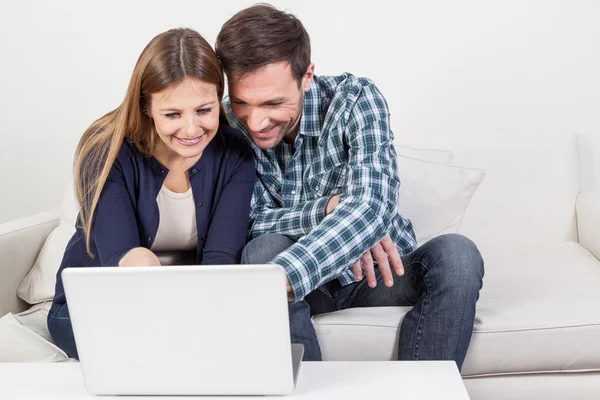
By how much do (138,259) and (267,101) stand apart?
0.45 m

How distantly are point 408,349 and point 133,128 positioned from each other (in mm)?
777

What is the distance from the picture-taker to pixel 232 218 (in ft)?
5.48

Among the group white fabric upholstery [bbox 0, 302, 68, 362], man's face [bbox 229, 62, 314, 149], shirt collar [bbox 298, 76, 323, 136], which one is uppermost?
man's face [bbox 229, 62, 314, 149]

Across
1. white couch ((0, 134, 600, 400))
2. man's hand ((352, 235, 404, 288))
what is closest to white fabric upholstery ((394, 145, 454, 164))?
white couch ((0, 134, 600, 400))

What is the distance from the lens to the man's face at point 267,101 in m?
1.57

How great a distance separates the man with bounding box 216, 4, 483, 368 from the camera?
1518mm

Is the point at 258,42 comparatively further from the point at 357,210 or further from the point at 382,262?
the point at 382,262

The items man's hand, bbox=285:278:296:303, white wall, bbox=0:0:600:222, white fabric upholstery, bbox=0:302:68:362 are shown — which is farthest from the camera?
white wall, bbox=0:0:600:222

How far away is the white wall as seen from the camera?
2.46 metres

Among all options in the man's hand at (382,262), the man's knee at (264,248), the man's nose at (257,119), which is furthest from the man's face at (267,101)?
the man's hand at (382,262)

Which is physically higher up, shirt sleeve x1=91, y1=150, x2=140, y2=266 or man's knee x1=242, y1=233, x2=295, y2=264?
shirt sleeve x1=91, y1=150, x2=140, y2=266

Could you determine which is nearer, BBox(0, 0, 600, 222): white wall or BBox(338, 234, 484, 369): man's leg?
BBox(338, 234, 484, 369): man's leg

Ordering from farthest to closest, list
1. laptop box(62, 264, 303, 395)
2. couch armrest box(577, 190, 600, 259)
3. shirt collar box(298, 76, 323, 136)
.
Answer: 1. couch armrest box(577, 190, 600, 259)
2. shirt collar box(298, 76, 323, 136)
3. laptop box(62, 264, 303, 395)

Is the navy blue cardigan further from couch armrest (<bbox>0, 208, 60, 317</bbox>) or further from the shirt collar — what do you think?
couch armrest (<bbox>0, 208, 60, 317</bbox>)
